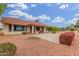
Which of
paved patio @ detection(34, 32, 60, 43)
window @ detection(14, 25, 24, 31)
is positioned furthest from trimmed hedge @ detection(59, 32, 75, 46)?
window @ detection(14, 25, 24, 31)

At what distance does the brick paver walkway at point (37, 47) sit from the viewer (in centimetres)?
239

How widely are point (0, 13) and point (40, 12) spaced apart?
52cm

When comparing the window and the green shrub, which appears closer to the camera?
the green shrub

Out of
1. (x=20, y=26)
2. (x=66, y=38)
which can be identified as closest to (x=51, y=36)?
(x=66, y=38)

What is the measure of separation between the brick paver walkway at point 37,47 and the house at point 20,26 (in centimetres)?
9

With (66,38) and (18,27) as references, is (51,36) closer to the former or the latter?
(66,38)

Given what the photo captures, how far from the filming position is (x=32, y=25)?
2.50m

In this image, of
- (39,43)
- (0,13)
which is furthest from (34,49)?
(0,13)

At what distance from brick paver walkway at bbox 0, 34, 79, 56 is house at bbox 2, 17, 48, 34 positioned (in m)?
0.09

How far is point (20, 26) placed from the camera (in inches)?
98.4

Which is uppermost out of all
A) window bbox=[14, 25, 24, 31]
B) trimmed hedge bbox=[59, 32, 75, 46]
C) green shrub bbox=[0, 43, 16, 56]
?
window bbox=[14, 25, 24, 31]

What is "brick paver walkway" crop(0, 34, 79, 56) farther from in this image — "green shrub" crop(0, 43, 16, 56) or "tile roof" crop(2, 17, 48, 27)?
"tile roof" crop(2, 17, 48, 27)

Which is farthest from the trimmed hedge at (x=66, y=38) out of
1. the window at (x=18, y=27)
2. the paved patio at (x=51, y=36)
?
the window at (x=18, y=27)

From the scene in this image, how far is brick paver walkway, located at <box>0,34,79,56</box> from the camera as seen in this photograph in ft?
7.86
